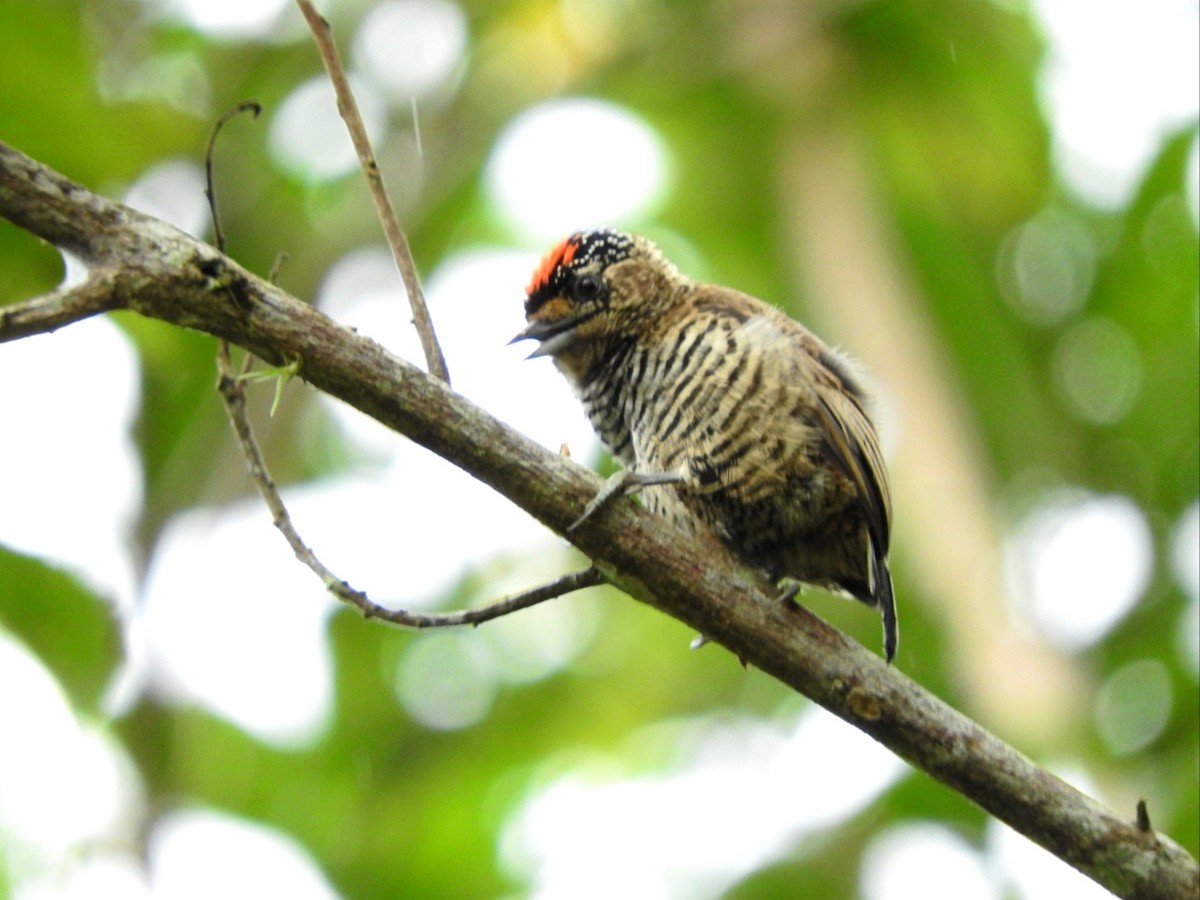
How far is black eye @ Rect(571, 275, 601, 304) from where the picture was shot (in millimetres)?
4145

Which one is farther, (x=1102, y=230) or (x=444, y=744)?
(x=1102, y=230)

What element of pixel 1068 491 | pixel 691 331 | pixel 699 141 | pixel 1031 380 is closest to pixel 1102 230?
pixel 1031 380

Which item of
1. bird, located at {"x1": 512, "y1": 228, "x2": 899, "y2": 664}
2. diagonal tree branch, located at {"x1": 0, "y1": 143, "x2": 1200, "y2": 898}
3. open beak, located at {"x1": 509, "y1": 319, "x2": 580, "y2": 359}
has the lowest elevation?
diagonal tree branch, located at {"x1": 0, "y1": 143, "x2": 1200, "y2": 898}

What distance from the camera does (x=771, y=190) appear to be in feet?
20.3

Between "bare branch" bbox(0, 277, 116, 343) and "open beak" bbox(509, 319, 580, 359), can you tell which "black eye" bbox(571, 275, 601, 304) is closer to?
"open beak" bbox(509, 319, 580, 359)

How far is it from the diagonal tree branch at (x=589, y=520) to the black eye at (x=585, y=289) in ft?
4.56

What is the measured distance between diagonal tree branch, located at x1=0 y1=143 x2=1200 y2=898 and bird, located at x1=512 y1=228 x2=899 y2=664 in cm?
51

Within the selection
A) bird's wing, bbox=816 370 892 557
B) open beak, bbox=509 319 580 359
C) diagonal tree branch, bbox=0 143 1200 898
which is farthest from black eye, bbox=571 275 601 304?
diagonal tree branch, bbox=0 143 1200 898

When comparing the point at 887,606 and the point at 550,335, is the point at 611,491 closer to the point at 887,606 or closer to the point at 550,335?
the point at 887,606

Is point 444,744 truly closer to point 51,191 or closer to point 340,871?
point 340,871

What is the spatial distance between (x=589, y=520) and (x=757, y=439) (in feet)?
3.18

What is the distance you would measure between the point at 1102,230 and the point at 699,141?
1796mm

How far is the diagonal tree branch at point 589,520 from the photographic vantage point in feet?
7.30

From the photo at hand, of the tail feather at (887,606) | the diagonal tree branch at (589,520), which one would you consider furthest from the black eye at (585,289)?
the diagonal tree branch at (589,520)
